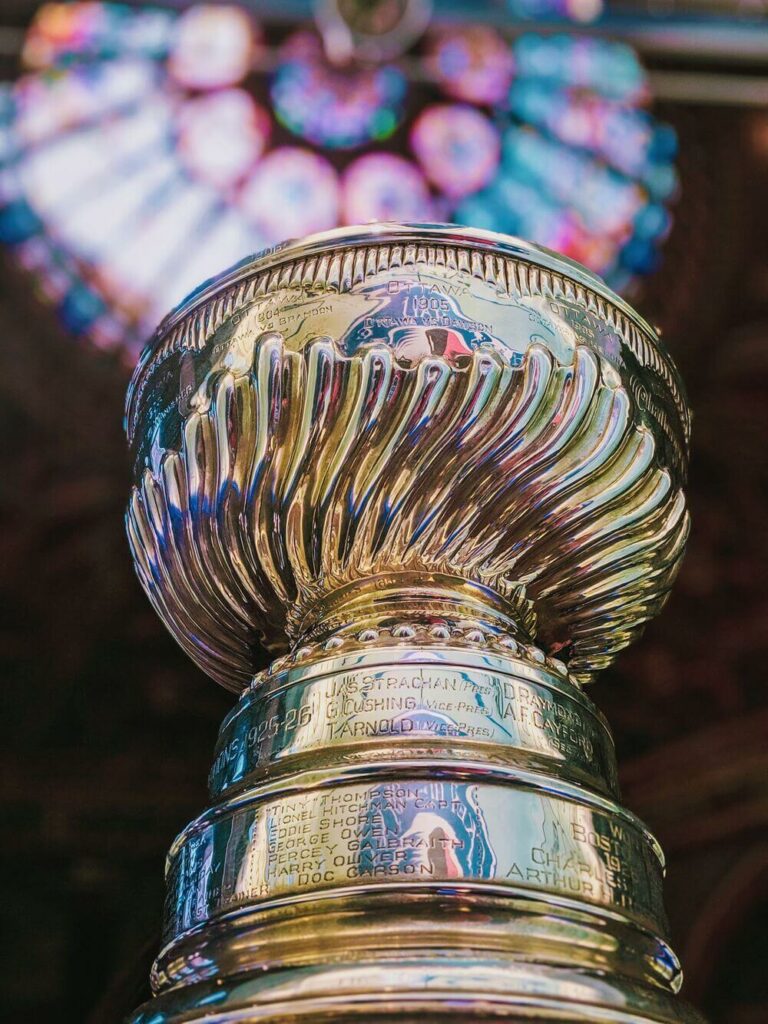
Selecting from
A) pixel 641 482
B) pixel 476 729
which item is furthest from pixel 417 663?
pixel 641 482

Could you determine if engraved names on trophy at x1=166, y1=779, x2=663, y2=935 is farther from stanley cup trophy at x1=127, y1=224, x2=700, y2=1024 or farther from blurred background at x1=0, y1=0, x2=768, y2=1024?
blurred background at x1=0, y1=0, x2=768, y2=1024

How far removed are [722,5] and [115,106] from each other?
125 inches

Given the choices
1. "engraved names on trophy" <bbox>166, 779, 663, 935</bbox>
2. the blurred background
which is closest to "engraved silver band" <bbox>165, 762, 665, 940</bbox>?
"engraved names on trophy" <bbox>166, 779, 663, 935</bbox>

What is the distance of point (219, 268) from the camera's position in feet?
15.7

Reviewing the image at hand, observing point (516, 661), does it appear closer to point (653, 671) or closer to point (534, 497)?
point (534, 497)

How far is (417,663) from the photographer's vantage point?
0.51 m

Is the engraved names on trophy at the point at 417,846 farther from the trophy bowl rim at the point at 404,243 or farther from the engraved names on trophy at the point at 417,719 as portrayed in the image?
the trophy bowl rim at the point at 404,243

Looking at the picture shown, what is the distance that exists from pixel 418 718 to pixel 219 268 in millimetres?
4477

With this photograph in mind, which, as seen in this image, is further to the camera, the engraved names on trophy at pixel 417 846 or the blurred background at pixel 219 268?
the blurred background at pixel 219 268

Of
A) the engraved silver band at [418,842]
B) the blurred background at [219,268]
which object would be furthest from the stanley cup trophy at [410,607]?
the blurred background at [219,268]

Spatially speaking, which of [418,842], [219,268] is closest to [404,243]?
[418,842]

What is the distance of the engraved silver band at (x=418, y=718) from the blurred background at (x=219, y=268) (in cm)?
446

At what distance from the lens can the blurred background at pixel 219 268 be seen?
4.88 metres

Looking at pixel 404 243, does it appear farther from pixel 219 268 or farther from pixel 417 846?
pixel 219 268
